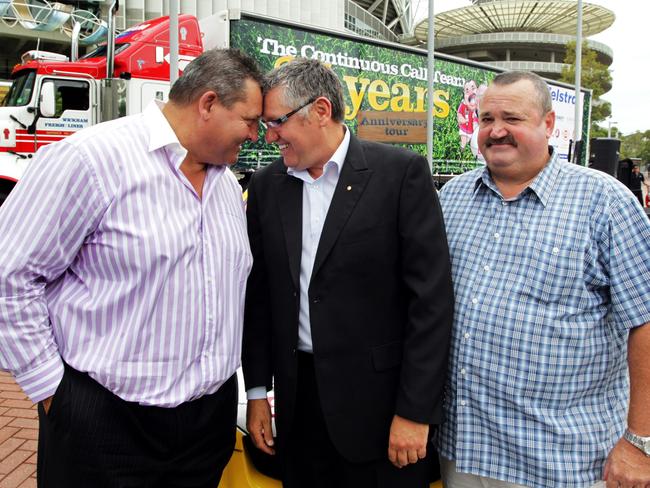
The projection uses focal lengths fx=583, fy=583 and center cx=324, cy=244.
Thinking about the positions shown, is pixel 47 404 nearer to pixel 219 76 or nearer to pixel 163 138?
pixel 163 138

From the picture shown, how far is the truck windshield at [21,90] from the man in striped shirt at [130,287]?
9151mm

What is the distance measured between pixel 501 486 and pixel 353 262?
90 centimetres

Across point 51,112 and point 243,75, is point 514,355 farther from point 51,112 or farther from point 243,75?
point 51,112

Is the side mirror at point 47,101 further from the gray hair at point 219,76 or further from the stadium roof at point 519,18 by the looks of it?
the stadium roof at point 519,18

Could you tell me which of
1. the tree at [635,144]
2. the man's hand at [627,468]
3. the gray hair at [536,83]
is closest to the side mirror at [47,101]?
the gray hair at [536,83]

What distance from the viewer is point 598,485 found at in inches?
75.2

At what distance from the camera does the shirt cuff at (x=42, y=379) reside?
1.69 metres

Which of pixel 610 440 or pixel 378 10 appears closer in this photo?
pixel 610 440

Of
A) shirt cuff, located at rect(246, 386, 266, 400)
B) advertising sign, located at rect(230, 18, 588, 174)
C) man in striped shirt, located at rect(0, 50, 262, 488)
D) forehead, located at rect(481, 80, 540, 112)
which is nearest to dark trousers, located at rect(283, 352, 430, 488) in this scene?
shirt cuff, located at rect(246, 386, 266, 400)

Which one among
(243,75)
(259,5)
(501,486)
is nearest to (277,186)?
(243,75)

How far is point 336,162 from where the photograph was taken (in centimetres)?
202

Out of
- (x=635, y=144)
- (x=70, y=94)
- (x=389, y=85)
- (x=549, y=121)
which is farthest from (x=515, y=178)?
(x=635, y=144)

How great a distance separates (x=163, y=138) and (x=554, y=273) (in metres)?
1.31

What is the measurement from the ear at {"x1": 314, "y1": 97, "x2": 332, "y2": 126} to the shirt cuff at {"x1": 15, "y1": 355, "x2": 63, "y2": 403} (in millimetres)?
1127
